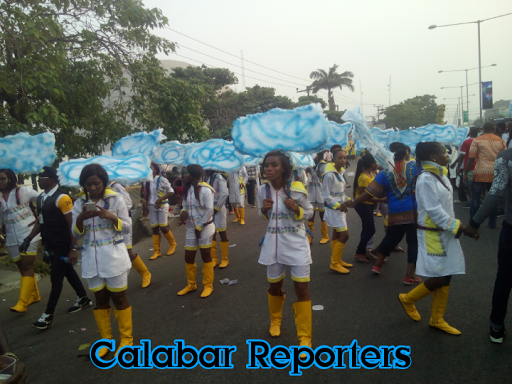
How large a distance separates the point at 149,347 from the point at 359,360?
6.79 feet

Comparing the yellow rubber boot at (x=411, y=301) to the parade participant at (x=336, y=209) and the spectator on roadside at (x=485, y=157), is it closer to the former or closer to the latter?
the parade participant at (x=336, y=209)

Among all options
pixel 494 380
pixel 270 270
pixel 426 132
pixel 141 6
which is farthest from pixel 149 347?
pixel 426 132

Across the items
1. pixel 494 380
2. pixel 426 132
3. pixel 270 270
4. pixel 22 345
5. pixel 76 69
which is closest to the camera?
pixel 494 380

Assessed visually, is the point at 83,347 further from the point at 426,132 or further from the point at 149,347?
the point at 426,132

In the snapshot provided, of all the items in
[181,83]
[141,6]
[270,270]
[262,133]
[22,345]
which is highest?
[141,6]

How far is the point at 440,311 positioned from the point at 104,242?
3254 mm

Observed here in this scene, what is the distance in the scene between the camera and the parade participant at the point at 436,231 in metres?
2.99

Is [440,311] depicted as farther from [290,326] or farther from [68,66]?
[68,66]

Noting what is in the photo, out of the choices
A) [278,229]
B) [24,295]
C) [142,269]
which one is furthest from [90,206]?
[24,295]

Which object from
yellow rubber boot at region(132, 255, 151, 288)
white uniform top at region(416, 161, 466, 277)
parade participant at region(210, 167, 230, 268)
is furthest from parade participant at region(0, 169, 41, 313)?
white uniform top at region(416, 161, 466, 277)

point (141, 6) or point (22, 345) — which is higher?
point (141, 6)

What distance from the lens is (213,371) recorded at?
2961mm

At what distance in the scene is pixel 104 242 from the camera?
318 centimetres

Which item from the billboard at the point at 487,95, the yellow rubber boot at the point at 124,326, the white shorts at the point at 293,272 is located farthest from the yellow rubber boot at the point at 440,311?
the billboard at the point at 487,95
